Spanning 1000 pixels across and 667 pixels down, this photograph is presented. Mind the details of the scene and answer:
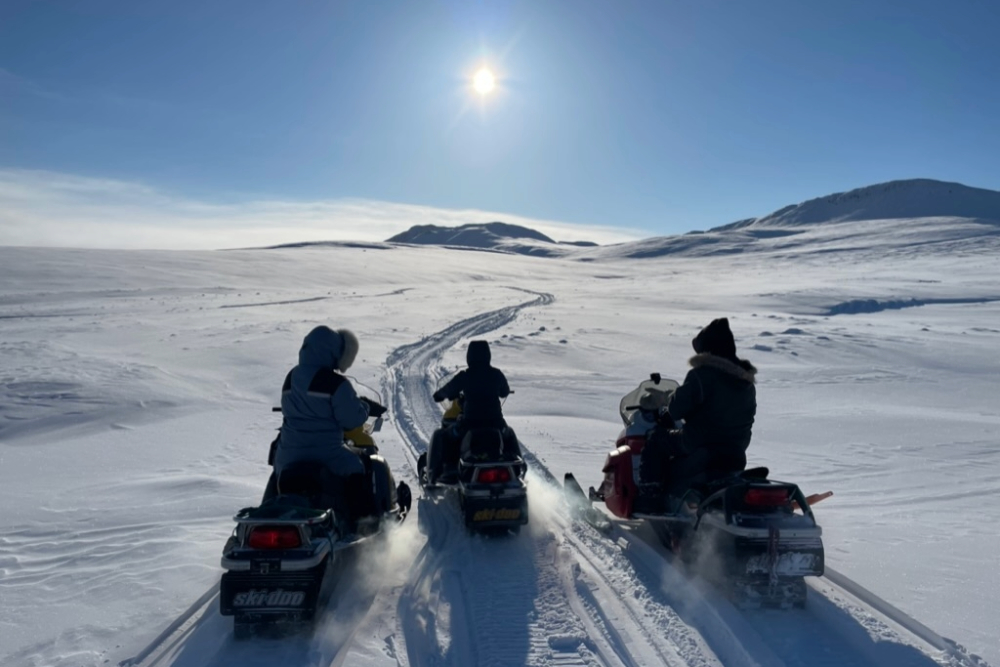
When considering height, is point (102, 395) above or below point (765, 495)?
below

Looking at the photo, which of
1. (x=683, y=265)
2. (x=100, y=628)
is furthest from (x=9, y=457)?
(x=683, y=265)

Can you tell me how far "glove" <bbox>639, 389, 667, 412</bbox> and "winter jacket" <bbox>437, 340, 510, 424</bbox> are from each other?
1346 mm

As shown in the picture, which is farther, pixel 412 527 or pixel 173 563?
pixel 412 527

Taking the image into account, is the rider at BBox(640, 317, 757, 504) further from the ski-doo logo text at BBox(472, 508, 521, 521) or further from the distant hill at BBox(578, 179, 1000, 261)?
the distant hill at BBox(578, 179, 1000, 261)

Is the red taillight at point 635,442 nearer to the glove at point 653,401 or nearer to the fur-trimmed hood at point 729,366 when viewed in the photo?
the glove at point 653,401

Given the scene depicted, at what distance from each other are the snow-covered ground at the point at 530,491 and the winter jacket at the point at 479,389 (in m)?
0.99

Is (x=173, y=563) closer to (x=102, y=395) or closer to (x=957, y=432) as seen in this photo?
(x=102, y=395)

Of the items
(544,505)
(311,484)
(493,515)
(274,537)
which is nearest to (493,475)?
(493,515)

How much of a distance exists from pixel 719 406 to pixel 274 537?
127 inches

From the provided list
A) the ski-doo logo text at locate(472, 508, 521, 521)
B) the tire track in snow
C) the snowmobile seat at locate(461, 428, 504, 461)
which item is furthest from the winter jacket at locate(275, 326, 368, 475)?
the snowmobile seat at locate(461, 428, 504, 461)

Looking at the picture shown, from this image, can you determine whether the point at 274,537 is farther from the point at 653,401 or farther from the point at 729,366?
the point at 653,401

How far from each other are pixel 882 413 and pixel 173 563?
10.6m

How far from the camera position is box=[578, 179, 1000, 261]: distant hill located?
255 ft

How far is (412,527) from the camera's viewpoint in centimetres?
652
